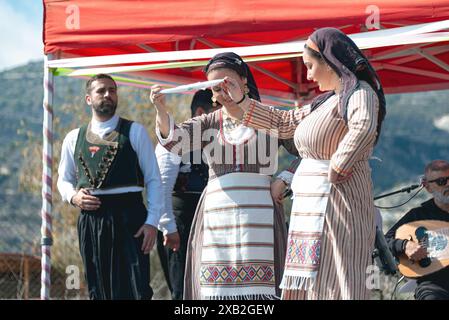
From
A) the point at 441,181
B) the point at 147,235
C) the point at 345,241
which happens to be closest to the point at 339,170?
the point at 345,241

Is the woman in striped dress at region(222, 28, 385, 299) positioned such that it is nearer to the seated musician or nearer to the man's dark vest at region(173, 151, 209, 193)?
the seated musician

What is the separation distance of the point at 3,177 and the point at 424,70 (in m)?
12.7

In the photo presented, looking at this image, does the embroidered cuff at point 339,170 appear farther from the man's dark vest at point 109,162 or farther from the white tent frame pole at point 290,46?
the man's dark vest at point 109,162

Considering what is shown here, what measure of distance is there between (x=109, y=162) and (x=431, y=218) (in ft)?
6.99

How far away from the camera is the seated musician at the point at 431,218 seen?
6477 mm

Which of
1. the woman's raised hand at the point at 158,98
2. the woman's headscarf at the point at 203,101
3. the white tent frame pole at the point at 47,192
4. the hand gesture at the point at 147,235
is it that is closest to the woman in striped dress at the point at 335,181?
the woman's raised hand at the point at 158,98

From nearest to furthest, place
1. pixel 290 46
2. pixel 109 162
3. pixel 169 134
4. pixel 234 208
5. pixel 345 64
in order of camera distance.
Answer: pixel 345 64
pixel 169 134
pixel 234 208
pixel 290 46
pixel 109 162

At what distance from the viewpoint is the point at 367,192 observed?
4652mm

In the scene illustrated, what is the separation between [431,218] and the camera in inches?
265

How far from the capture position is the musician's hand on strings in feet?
21.4

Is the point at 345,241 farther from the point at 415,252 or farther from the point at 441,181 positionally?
the point at 441,181

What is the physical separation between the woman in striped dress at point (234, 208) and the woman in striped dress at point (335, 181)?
2.14 ft

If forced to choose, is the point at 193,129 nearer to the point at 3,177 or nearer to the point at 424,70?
the point at 424,70

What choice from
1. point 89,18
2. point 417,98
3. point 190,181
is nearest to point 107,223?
point 190,181
